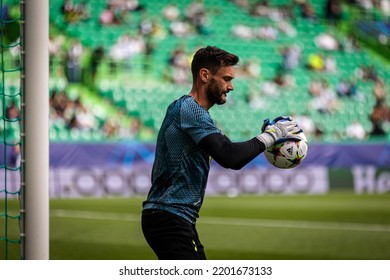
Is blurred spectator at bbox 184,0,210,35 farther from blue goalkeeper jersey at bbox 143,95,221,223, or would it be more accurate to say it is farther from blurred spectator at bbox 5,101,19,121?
blue goalkeeper jersey at bbox 143,95,221,223

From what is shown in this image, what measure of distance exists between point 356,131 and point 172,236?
16.6m

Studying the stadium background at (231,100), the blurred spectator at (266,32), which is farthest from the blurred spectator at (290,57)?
the blurred spectator at (266,32)

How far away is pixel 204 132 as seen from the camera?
433 centimetres

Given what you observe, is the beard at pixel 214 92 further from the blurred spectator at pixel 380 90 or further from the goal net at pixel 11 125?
the blurred spectator at pixel 380 90

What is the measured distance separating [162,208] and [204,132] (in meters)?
0.51

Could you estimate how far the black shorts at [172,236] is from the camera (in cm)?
441

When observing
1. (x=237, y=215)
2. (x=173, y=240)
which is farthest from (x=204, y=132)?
(x=237, y=215)

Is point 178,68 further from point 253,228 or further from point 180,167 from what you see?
point 180,167

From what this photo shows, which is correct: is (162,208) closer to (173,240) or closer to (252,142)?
(173,240)

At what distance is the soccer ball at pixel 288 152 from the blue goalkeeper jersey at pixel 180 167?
68 centimetres

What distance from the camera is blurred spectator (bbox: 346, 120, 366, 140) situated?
66.7ft

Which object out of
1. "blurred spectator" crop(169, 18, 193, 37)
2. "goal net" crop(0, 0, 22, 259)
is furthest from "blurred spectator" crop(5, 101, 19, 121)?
"blurred spectator" crop(169, 18, 193, 37)

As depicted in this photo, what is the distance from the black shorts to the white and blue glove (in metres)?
0.67

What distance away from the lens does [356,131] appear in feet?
67.0
